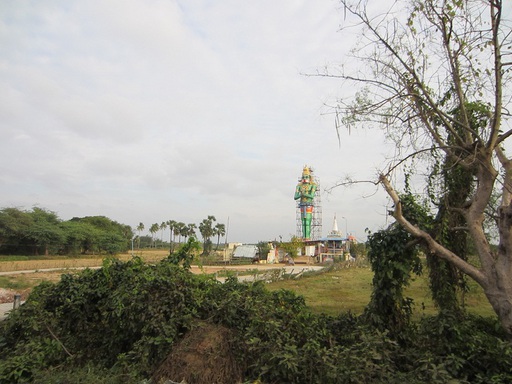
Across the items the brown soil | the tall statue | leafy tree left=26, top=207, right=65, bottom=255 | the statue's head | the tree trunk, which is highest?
the statue's head

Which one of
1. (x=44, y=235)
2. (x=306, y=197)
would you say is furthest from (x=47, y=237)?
(x=306, y=197)

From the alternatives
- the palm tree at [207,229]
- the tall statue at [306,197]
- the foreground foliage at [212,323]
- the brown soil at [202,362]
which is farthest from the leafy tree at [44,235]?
the brown soil at [202,362]

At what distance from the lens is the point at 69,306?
21.4 ft

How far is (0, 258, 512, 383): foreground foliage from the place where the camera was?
473 centimetres

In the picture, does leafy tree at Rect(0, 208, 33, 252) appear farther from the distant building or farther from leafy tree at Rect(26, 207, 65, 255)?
the distant building

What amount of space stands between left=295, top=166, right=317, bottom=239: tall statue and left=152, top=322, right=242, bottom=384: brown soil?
56.5 m

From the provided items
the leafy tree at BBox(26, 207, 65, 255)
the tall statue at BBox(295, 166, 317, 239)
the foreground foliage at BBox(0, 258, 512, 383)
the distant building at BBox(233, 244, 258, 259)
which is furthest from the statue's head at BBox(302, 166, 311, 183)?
the foreground foliage at BBox(0, 258, 512, 383)

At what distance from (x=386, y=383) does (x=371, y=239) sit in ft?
9.54

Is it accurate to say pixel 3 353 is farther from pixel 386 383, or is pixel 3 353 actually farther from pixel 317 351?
pixel 386 383

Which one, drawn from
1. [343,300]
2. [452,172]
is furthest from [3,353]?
[343,300]

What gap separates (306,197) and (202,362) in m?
57.3

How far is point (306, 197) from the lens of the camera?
6169 centimetres

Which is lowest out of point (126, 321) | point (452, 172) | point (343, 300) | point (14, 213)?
point (343, 300)

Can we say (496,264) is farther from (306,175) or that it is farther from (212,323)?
(306,175)
